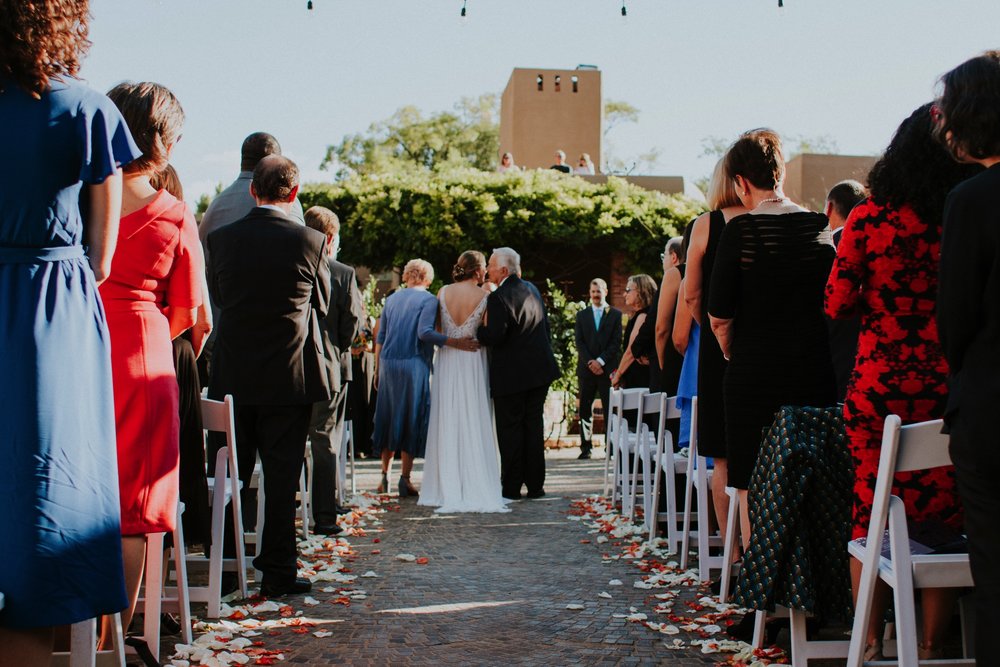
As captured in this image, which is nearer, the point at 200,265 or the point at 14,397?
the point at 14,397

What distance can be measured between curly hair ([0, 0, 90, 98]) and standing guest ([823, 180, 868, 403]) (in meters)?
4.00

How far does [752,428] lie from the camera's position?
4.51 metres

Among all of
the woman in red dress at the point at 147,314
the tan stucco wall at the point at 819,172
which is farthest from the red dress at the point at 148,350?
the tan stucco wall at the point at 819,172

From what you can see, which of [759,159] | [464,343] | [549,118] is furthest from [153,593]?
[549,118]

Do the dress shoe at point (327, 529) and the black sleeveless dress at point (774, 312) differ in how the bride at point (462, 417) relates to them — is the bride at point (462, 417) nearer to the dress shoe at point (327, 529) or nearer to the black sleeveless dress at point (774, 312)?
the dress shoe at point (327, 529)

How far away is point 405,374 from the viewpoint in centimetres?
966

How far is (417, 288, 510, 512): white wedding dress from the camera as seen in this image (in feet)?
30.2

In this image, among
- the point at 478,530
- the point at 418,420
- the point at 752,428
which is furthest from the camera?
the point at 418,420

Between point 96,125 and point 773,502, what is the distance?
2604 mm

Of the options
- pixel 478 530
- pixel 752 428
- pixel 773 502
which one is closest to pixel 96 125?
pixel 773 502

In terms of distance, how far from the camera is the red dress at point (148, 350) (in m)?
3.60

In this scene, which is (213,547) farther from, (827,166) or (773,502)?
(827,166)

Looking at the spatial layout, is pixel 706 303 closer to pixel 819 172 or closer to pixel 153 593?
pixel 153 593

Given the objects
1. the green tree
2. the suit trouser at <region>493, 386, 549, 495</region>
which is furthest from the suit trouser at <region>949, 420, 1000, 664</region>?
the green tree
